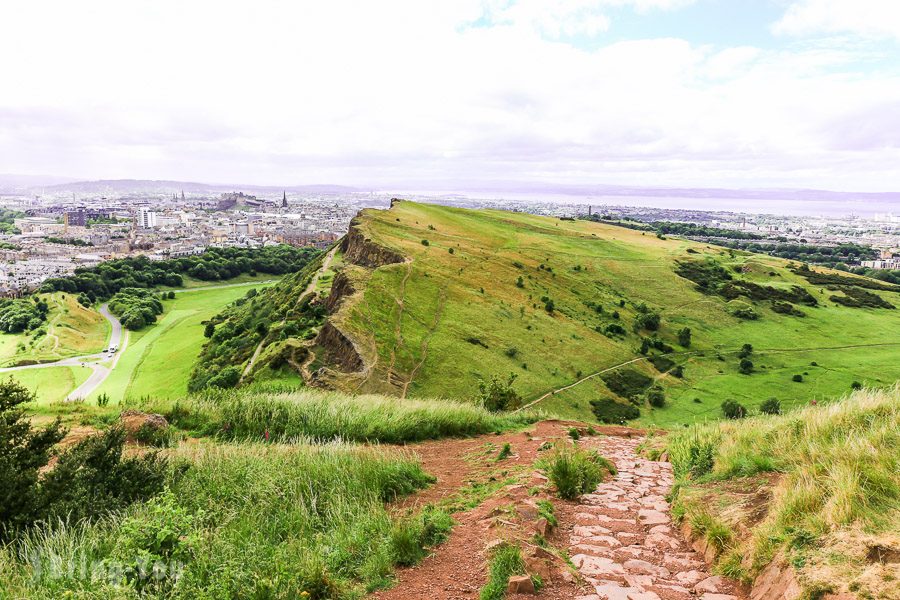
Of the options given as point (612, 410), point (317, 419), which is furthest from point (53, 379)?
point (317, 419)

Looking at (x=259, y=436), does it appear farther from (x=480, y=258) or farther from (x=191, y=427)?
(x=480, y=258)

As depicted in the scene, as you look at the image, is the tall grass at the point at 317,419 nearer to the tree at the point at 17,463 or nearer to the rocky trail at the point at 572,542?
the rocky trail at the point at 572,542

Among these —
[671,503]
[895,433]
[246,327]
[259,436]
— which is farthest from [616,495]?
[246,327]

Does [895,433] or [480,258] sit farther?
[480,258]

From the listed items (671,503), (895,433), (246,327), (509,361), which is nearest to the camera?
(895,433)

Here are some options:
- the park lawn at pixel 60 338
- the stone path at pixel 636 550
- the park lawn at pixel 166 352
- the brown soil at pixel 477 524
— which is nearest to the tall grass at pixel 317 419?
the brown soil at pixel 477 524

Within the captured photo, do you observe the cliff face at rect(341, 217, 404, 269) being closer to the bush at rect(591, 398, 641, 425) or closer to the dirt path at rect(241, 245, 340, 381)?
the dirt path at rect(241, 245, 340, 381)

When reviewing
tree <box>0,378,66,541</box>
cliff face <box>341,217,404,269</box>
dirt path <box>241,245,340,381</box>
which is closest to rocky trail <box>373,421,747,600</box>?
tree <box>0,378,66,541</box>
